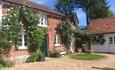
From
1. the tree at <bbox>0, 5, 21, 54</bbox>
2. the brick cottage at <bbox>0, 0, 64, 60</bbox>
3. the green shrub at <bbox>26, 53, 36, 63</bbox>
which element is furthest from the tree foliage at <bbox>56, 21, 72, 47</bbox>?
the tree at <bbox>0, 5, 21, 54</bbox>

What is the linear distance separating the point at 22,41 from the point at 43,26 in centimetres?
417

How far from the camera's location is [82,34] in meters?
37.7

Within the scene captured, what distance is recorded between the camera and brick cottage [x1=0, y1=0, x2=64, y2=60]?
75.6 ft

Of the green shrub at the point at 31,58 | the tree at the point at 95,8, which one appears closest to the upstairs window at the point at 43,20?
the green shrub at the point at 31,58

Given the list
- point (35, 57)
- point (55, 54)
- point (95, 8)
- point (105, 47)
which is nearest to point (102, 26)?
point (105, 47)

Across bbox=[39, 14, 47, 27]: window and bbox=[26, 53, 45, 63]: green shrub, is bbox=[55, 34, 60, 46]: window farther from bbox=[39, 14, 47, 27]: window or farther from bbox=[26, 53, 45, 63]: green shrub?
bbox=[26, 53, 45, 63]: green shrub

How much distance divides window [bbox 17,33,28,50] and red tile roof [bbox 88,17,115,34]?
15326mm

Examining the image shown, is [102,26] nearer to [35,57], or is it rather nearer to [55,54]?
[55,54]

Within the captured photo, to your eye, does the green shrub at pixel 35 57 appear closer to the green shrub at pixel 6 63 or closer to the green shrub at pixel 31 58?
the green shrub at pixel 31 58

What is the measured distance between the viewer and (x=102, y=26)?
131 ft

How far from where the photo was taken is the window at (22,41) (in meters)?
24.2

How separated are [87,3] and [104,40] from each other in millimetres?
24473

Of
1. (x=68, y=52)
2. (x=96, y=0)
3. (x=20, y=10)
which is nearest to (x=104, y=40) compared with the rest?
(x=68, y=52)

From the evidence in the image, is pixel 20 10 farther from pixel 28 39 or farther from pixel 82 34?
pixel 82 34
